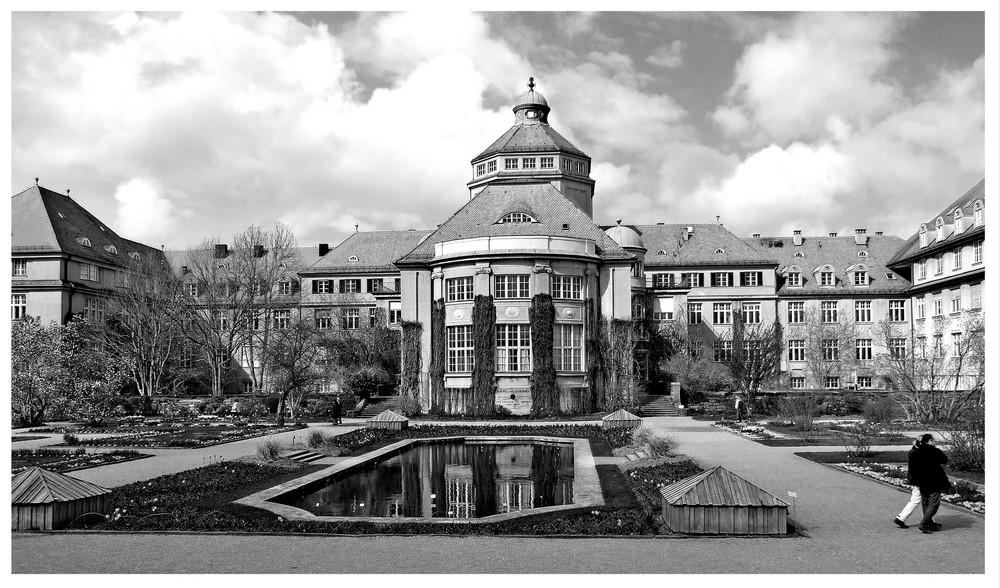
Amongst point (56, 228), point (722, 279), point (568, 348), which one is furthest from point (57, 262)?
point (722, 279)

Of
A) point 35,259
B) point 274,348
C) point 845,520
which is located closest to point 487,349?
point 274,348

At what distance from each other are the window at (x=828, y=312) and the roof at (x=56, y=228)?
54.5m

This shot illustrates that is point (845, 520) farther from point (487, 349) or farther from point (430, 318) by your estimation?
point (430, 318)

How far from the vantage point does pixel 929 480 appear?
12961 mm

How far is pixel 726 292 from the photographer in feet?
223

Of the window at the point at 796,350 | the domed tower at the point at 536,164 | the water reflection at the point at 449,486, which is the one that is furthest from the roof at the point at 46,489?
the window at the point at 796,350

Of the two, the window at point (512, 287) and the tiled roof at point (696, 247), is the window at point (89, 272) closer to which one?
the window at point (512, 287)

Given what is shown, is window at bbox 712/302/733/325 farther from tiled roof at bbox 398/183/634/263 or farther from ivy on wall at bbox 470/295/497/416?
ivy on wall at bbox 470/295/497/416

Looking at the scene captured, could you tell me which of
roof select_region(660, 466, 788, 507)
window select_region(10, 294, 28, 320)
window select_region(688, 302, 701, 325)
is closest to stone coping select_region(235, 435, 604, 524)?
roof select_region(660, 466, 788, 507)

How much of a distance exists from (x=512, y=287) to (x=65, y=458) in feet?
80.1

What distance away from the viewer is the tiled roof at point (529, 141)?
59.7 metres

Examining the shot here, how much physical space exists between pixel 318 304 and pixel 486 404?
31.4 metres

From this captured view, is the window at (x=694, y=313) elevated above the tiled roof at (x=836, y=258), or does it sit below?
below

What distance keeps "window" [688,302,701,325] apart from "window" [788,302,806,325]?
7.13 metres
